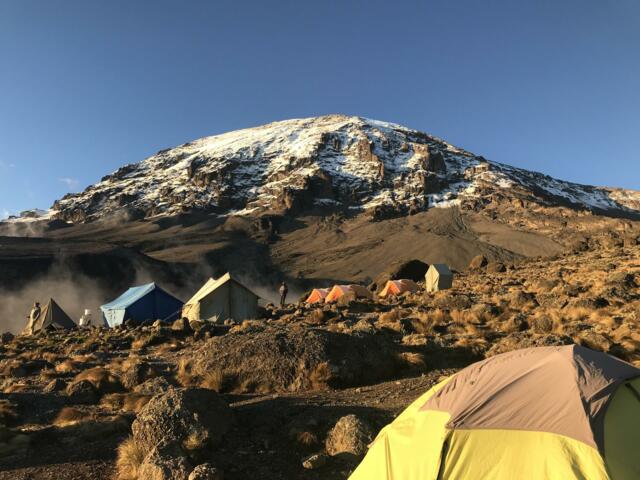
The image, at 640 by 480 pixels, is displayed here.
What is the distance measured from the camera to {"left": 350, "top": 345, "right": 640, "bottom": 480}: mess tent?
3982mm

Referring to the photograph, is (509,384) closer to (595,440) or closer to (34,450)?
(595,440)

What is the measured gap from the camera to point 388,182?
131 m

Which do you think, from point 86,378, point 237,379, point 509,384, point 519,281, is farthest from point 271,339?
point 519,281

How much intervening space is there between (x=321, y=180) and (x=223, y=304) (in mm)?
107511

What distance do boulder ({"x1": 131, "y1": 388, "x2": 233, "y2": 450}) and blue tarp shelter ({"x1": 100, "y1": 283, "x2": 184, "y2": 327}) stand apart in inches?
839

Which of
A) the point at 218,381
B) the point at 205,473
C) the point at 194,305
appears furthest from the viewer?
the point at 194,305

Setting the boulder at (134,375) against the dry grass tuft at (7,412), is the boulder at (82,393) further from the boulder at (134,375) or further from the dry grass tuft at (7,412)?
the dry grass tuft at (7,412)

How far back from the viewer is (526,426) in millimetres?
4227

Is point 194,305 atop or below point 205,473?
atop

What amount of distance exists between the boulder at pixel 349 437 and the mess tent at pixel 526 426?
125cm

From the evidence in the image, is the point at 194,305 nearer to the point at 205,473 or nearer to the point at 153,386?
the point at 153,386

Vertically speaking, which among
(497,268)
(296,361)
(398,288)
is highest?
(497,268)

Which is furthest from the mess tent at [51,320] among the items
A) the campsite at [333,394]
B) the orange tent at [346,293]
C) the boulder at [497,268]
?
the boulder at [497,268]

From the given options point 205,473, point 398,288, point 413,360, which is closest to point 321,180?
point 398,288
